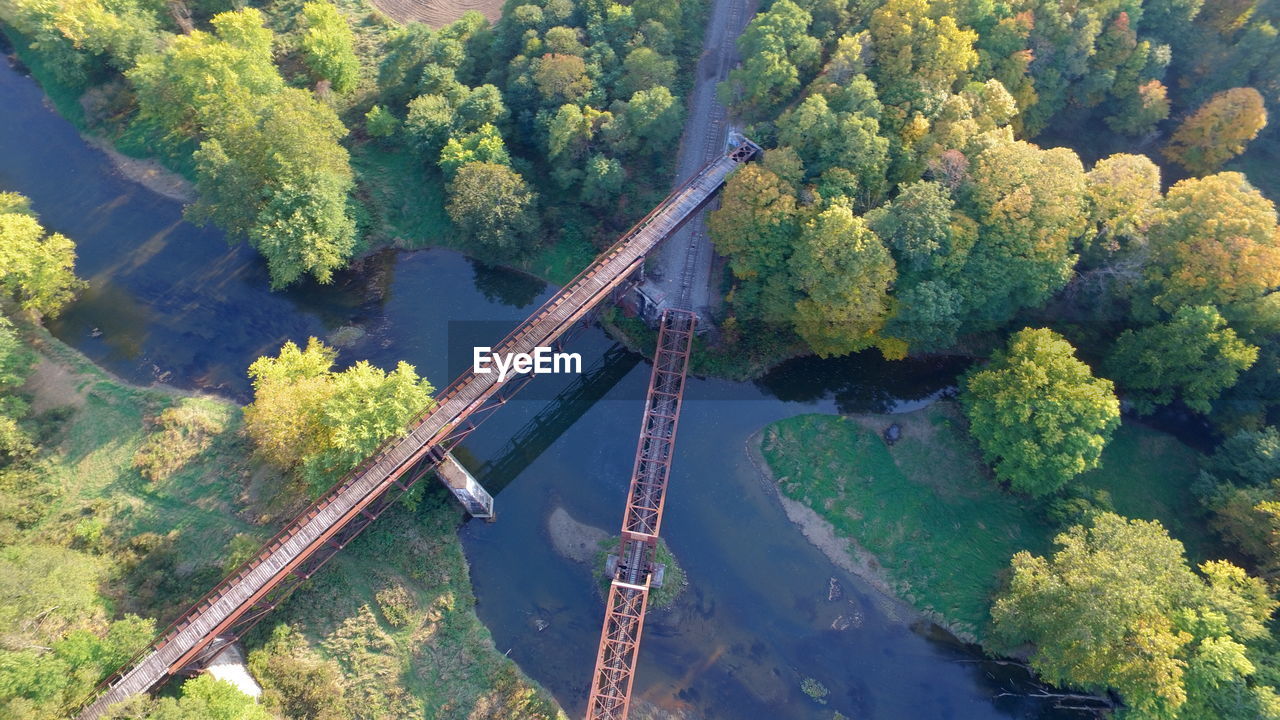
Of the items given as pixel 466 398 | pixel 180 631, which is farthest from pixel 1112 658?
pixel 180 631

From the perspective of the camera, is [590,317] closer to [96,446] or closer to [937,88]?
[937,88]

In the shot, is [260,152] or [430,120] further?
[430,120]

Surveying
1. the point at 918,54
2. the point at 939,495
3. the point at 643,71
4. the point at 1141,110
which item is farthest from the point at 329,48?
the point at 1141,110

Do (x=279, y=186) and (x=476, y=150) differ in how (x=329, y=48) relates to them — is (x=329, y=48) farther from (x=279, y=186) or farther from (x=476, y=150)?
(x=476, y=150)

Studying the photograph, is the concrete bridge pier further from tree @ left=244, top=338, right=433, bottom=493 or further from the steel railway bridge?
tree @ left=244, top=338, right=433, bottom=493

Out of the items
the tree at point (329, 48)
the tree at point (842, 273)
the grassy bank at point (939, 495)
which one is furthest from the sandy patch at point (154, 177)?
the grassy bank at point (939, 495)

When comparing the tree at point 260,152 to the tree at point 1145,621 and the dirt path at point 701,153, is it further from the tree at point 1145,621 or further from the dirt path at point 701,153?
the tree at point 1145,621
